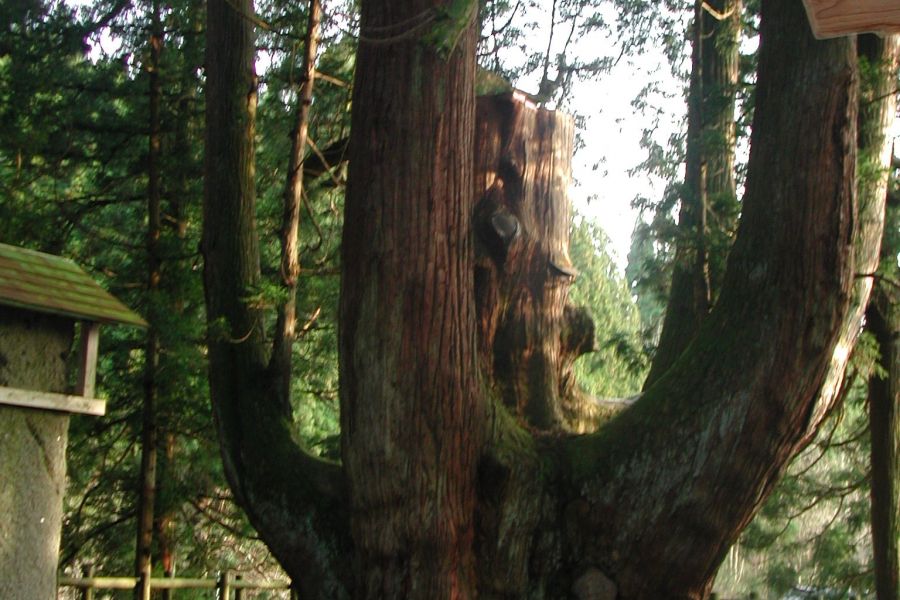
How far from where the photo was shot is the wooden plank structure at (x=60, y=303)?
22.7ft

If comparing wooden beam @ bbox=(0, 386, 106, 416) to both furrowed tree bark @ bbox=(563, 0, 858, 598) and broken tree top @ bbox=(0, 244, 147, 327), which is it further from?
furrowed tree bark @ bbox=(563, 0, 858, 598)

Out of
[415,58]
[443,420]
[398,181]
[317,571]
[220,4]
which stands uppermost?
[220,4]

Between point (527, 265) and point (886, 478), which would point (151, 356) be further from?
point (886, 478)

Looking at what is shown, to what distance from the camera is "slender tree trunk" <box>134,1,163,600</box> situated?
11055mm

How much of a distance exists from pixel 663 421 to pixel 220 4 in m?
4.50

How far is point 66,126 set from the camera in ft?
40.7

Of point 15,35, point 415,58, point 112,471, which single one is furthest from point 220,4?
point 112,471

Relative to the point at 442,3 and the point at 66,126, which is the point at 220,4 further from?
the point at 66,126

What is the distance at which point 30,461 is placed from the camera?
7.05 m

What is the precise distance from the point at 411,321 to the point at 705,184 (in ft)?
12.0

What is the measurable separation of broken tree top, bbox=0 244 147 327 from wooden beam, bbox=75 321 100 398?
0.12 metres

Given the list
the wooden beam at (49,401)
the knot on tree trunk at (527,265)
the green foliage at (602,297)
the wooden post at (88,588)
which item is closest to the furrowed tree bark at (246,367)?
the wooden beam at (49,401)

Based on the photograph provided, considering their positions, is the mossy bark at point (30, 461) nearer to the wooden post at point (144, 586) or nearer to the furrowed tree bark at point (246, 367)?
the furrowed tree bark at point (246, 367)

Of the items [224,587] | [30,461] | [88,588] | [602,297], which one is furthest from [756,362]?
[602,297]
